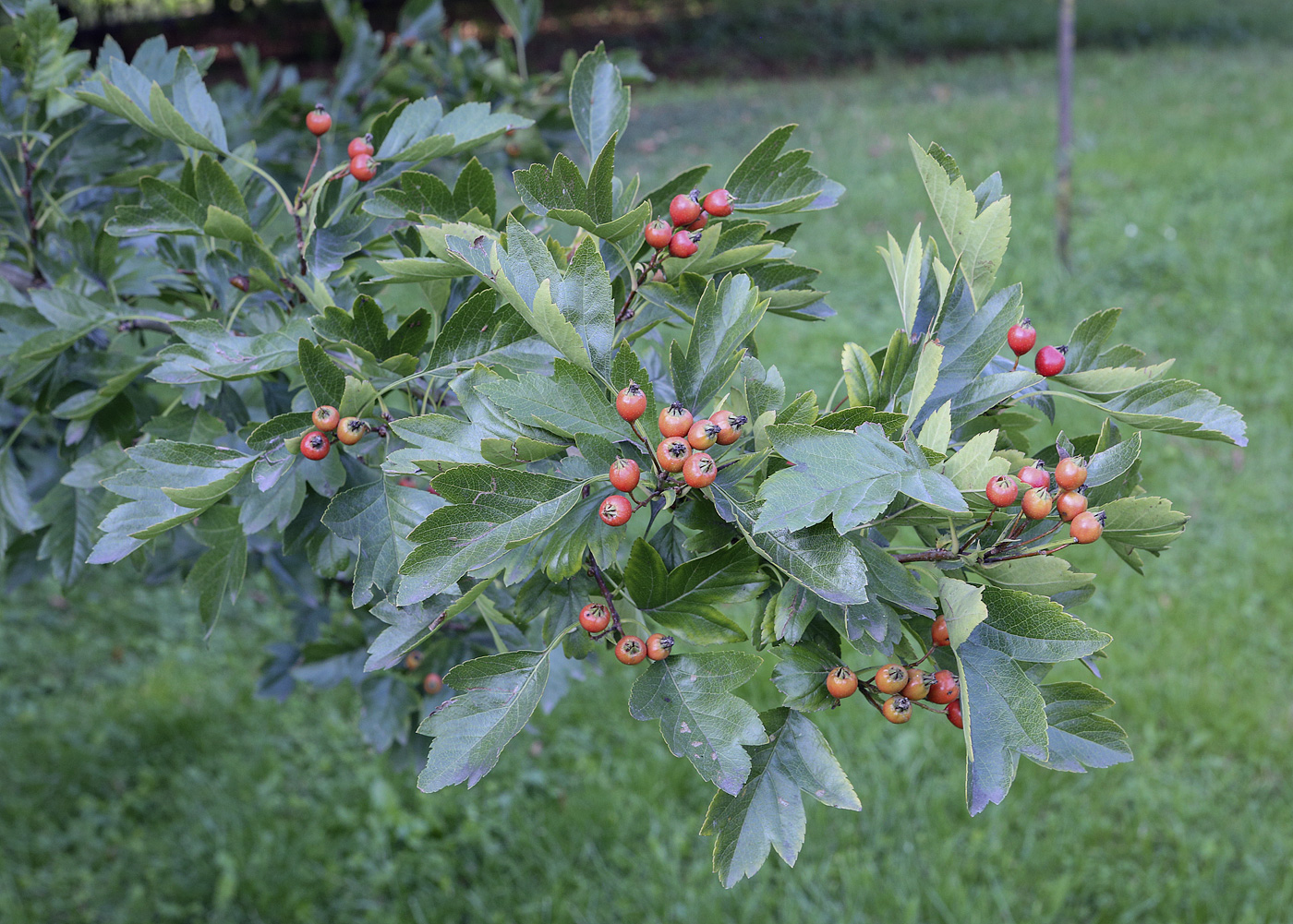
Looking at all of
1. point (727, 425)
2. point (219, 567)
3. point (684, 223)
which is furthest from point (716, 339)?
point (219, 567)

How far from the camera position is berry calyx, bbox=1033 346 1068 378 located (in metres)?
0.89

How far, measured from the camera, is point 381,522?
3.19 ft

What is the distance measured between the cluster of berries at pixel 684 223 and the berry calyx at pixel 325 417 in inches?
13.9

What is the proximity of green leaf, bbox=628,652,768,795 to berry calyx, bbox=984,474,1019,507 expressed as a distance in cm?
23

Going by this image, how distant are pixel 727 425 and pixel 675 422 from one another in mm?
41

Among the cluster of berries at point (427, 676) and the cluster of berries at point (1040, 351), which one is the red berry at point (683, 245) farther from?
the cluster of berries at point (427, 676)

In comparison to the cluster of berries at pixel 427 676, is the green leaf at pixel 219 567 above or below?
above

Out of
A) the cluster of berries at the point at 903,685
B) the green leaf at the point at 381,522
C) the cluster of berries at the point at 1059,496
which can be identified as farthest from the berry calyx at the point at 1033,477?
the green leaf at the point at 381,522

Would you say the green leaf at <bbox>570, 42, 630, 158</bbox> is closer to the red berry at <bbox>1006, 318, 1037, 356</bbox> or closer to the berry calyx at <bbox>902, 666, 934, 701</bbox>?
the red berry at <bbox>1006, 318, 1037, 356</bbox>

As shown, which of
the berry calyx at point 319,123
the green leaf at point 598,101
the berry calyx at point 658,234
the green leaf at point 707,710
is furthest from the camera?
the berry calyx at point 319,123

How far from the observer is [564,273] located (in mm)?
824

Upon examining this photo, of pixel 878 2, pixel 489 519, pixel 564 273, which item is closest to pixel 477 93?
pixel 564 273

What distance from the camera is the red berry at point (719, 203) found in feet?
3.16

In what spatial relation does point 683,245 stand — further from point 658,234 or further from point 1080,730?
point 1080,730
